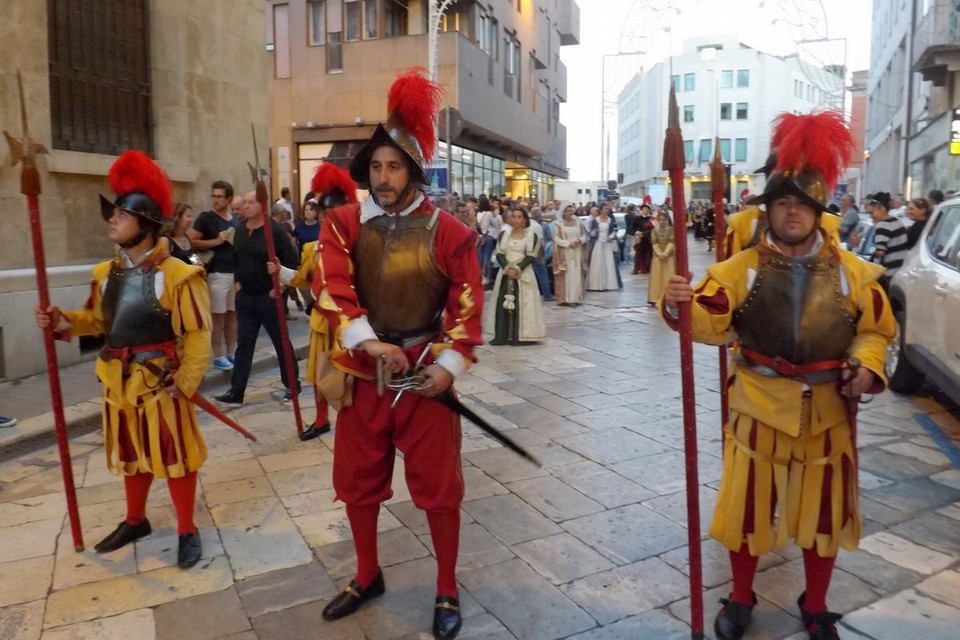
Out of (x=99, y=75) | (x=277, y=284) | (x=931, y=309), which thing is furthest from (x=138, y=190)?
(x=931, y=309)

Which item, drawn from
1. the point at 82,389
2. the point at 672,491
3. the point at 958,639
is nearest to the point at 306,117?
the point at 82,389

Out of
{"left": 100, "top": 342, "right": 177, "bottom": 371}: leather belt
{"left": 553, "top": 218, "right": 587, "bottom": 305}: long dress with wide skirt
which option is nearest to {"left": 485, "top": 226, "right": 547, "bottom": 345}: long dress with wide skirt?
{"left": 553, "top": 218, "right": 587, "bottom": 305}: long dress with wide skirt

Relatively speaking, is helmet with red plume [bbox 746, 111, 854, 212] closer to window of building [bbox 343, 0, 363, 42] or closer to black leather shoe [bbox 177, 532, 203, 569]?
black leather shoe [bbox 177, 532, 203, 569]

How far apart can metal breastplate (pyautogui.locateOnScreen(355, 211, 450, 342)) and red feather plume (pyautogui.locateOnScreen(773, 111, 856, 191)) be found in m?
1.41

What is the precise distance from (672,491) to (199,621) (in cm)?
279

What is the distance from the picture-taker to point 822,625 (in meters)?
3.12

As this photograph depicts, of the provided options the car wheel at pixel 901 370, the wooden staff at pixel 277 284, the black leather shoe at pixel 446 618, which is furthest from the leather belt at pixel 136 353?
the car wheel at pixel 901 370

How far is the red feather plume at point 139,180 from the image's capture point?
381cm

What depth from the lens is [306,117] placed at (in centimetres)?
2375

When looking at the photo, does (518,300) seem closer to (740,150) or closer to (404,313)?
(404,313)

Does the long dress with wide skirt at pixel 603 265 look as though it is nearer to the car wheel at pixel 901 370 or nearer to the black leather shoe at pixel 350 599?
the car wheel at pixel 901 370

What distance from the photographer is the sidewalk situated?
5.70m

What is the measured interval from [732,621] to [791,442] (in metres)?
0.78

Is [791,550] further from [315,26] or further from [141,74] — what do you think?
[315,26]
